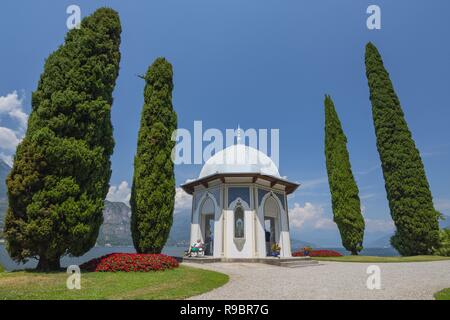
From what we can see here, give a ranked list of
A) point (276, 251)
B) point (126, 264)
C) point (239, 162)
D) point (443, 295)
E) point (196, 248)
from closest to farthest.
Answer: point (443, 295) < point (126, 264) < point (196, 248) < point (276, 251) < point (239, 162)

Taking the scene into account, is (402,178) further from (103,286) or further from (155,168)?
(103,286)

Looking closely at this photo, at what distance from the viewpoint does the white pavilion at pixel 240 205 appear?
1772 cm

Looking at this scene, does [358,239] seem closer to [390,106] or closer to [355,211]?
[355,211]

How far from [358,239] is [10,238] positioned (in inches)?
961

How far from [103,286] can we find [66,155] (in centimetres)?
537

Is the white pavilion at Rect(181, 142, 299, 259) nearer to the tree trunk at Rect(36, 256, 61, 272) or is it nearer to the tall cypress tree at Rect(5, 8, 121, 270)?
the tall cypress tree at Rect(5, 8, 121, 270)

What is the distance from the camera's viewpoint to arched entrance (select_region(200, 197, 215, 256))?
19625 mm

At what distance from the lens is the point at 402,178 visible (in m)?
23.4

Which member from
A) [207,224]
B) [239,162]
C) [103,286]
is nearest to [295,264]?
[239,162]

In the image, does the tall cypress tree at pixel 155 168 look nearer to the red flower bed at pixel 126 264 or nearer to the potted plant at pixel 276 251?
the red flower bed at pixel 126 264

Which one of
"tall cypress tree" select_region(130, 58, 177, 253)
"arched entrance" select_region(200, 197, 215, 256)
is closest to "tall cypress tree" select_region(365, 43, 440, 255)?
"arched entrance" select_region(200, 197, 215, 256)

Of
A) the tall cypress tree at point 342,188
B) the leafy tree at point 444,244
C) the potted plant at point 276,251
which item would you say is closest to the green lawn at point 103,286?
the potted plant at point 276,251

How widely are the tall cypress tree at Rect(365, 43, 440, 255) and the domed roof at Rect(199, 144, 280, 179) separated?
35.2 ft
